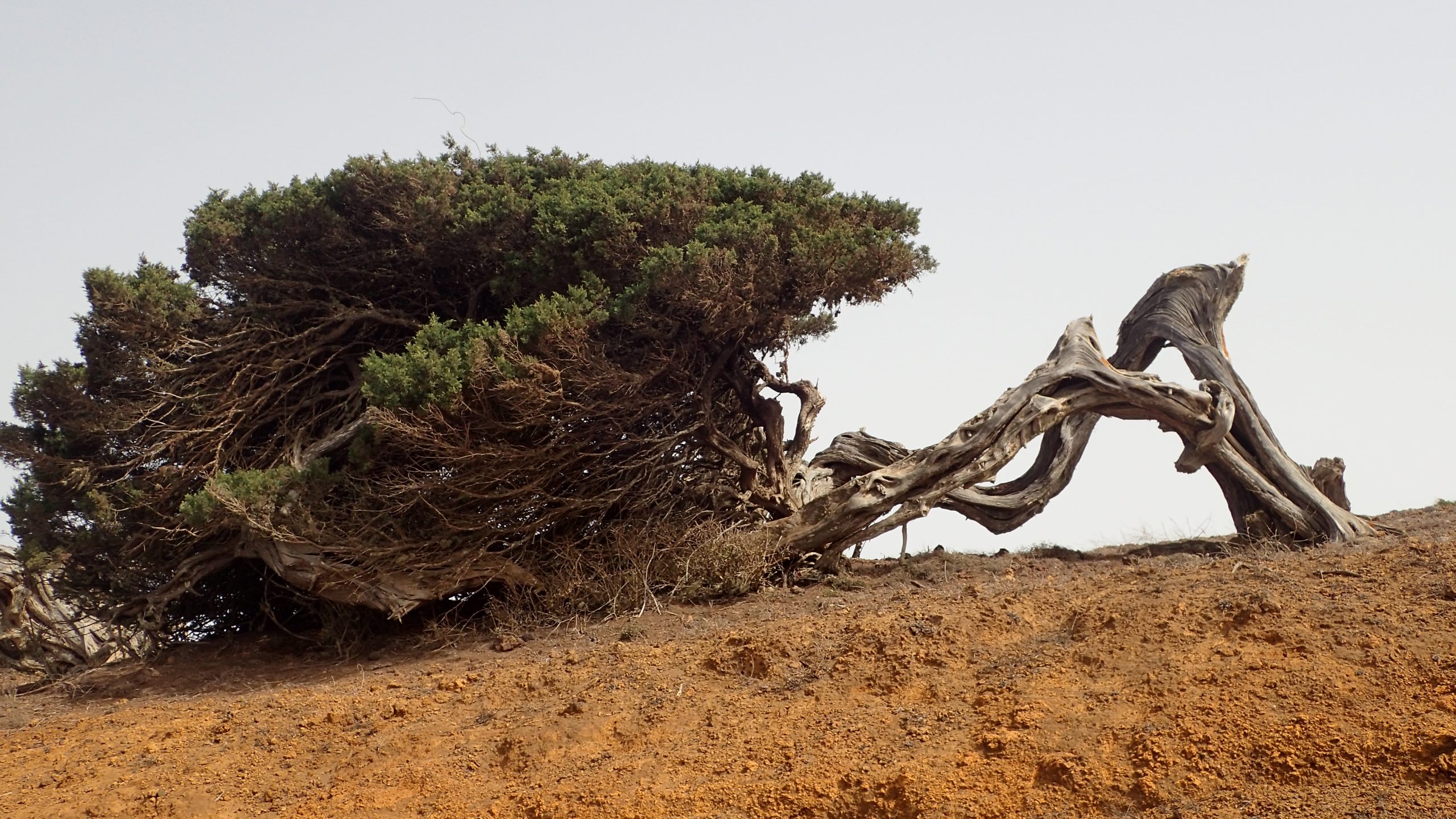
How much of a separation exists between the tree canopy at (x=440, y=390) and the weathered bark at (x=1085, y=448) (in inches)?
40.2

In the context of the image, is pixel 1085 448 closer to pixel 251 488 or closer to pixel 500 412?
pixel 500 412

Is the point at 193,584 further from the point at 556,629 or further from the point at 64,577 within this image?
the point at 556,629

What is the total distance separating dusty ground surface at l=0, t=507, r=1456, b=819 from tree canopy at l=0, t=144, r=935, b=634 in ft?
4.19

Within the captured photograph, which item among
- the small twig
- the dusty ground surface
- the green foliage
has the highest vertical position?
the green foliage

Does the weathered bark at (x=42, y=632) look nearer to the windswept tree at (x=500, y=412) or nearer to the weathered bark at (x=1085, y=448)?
the windswept tree at (x=500, y=412)

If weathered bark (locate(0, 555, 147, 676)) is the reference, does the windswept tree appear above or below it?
→ above

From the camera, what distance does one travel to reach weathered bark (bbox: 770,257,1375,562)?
1127 centimetres

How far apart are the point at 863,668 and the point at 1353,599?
324cm

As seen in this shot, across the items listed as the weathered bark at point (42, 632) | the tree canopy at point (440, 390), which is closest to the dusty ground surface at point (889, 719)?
the tree canopy at point (440, 390)

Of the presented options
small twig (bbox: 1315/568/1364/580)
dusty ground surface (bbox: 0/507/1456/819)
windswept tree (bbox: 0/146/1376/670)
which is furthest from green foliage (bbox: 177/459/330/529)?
small twig (bbox: 1315/568/1364/580)

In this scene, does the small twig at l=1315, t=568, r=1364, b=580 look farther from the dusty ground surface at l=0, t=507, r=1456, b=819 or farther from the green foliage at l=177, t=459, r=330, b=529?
the green foliage at l=177, t=459, r=330, b=529

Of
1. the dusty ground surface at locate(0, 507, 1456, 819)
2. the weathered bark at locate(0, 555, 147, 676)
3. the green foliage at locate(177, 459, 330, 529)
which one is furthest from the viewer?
the weathered bark at locate(0, 555, 147, 676)

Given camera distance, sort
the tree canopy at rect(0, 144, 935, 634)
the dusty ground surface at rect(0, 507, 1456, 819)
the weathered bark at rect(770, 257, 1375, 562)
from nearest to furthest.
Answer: the dusty ground surface at rect(0, 507, 1456, 819) < the tree canopy at rect(0, 144, 935, 634) < the weathered bark at rect(770, 257, 1375, 562)

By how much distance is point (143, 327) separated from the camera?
10.9 m
